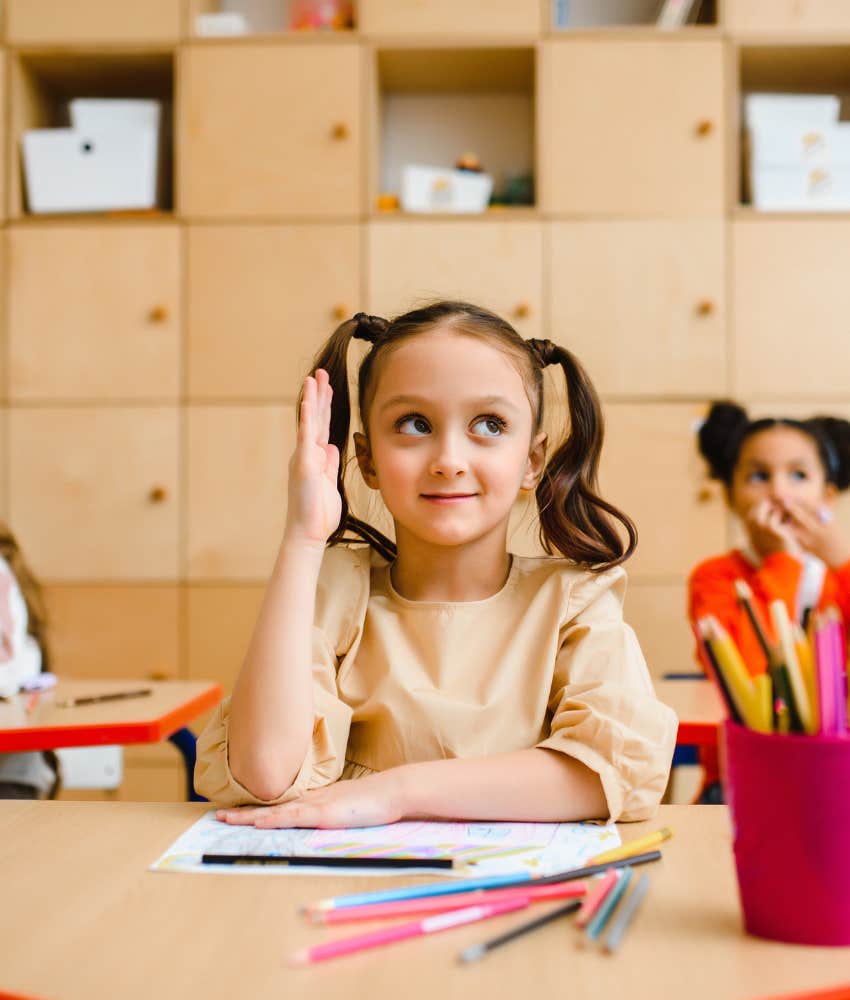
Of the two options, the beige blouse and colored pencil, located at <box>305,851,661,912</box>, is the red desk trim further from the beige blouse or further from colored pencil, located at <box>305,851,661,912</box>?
colored pencil, located at <box>305,851,661,912</box>

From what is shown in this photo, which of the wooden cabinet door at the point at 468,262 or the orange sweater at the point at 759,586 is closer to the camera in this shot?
the orange sweater at the point at 759,586

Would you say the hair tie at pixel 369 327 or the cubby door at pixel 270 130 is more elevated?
the cubby door at pixel 270 130

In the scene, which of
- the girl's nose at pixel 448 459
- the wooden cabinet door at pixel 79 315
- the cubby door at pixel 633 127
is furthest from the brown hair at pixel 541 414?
the wooden cabinet door at pixel 79 315

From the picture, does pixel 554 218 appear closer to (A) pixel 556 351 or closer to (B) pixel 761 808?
(A) pixel 556 351

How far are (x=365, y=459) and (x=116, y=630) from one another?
1.87 m

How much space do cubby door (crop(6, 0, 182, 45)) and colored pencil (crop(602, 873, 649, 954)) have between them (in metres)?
2.75

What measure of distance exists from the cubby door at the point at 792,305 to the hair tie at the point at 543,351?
170cm

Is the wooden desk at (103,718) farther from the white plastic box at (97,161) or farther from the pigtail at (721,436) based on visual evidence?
the white plastic box at (97,161)

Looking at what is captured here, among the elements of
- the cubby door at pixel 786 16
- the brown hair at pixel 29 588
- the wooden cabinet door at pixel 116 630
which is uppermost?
the cubby door at pixel 786 16

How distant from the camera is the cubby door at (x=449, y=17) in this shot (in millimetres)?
2703

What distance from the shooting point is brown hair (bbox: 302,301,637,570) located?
1120 mm

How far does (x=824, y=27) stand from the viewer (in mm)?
2695

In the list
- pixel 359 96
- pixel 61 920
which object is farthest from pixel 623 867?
pixel 359 96

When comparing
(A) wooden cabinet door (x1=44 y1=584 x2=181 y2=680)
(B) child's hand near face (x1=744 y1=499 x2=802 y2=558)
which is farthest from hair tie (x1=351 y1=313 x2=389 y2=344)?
(A) wooden cabinet door (x1=44 y1=584 x2=181 y2=680)
